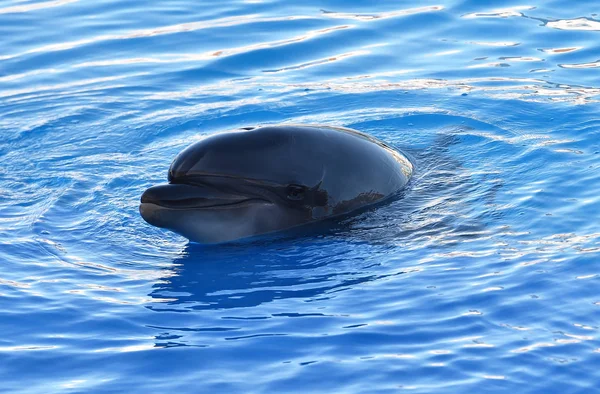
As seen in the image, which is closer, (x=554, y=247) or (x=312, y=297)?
(x=312, y=297)

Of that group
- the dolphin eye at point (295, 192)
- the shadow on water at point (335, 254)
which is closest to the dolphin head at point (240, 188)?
the dolphin eye at point (295, 192)

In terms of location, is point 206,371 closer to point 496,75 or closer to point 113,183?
point 113,183

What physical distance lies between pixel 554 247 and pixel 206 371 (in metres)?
3.45

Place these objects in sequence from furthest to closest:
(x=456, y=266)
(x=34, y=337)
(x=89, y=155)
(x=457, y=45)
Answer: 1. (x=457, y=45)
2. (x=89, y=155)
3. (x=456, y=266)
4. (x=34, y=337)

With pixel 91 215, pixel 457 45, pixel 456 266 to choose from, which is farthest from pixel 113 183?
pixel 457 45

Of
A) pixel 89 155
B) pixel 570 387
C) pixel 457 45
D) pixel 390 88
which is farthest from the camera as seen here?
pixel 457 45

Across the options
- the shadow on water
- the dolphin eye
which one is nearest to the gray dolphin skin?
the dolphin eye

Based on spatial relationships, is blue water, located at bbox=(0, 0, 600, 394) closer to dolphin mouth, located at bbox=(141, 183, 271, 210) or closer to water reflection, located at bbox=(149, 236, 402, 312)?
water reflection, located at bbox=(149, 236, 402, 312)

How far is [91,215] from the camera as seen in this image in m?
9.61

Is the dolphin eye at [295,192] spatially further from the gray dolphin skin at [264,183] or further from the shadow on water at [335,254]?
the shadow on water at [335,254]

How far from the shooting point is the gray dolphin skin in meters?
8.45

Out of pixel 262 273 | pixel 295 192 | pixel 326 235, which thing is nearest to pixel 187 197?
pixel 262 273

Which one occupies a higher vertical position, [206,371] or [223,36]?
[223,36]

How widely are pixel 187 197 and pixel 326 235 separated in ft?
4.48
